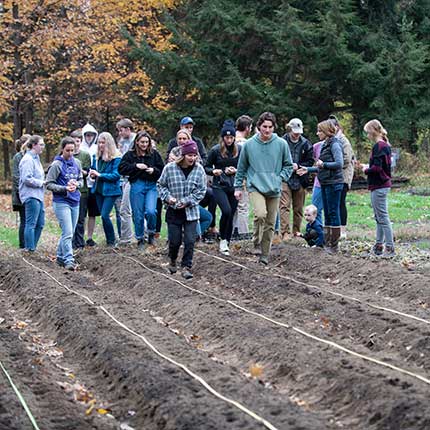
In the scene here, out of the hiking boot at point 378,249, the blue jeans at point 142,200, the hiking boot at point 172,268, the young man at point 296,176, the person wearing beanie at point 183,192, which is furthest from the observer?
the young man at point 296,176

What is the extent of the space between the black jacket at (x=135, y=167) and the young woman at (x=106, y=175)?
22.1 inches

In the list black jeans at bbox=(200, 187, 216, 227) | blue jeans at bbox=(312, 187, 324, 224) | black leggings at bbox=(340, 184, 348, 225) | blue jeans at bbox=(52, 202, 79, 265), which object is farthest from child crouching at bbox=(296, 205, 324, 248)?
blue jeans at bbox=(52, 202, 79, 265)

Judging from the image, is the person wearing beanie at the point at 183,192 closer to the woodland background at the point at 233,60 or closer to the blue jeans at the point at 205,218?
the blue jeans at the point at 205,218

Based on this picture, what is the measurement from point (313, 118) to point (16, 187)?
44.7 ft

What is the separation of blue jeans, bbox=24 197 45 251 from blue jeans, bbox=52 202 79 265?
31.1 inches

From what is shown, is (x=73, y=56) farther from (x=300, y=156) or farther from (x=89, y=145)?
(x=300, y=156)

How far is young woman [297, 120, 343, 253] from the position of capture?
12.7 meters

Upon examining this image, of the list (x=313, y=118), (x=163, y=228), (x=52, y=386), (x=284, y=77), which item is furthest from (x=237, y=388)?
(x=284, y=77)

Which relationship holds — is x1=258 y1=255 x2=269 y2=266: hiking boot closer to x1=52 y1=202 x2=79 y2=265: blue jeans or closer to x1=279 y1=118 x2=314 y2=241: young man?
x1=279 y1=118 x2=314 y2=241: young man

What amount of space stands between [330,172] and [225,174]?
5.72 ft

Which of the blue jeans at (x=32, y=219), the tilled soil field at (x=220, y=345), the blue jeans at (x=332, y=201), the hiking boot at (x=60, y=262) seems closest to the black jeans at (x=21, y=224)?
the blue jeans at (x=32, y=219)

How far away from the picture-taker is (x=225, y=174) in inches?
537

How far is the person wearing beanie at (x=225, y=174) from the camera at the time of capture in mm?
13438

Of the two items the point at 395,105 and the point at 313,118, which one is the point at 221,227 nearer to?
the point at 313,118
